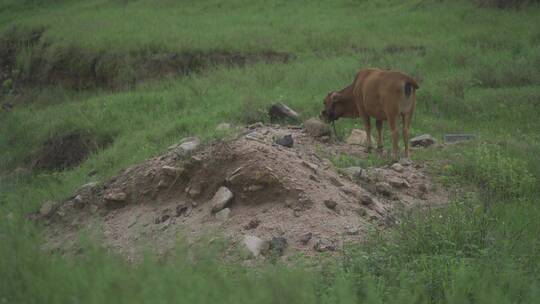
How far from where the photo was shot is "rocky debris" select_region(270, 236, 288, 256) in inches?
269

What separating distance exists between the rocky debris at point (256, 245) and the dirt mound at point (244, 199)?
0.48 ft

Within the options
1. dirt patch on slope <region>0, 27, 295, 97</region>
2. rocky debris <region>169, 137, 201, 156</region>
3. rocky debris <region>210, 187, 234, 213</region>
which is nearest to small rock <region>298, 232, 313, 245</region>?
rocky debris <region>210, 187, 234, 213</region>

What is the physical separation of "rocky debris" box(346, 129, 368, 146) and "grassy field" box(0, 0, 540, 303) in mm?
413

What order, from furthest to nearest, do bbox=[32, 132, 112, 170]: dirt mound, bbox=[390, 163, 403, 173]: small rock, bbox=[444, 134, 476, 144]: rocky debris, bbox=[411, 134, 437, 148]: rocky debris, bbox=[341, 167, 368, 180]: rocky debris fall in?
bbox=[32, 132, 112, 170]: dirt mound < bbox=[444, 134, 476, 144]: rocky debris < bbox=[411, 134, 437, 148]: rocky debris < bbox=[390, 163, 403, 173]: small rock < bbox=[341, 167, 368, 180]: rocky debris

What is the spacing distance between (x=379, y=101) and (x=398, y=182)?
1.69m

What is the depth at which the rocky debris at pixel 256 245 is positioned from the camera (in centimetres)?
671

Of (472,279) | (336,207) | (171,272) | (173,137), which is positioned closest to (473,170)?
(336,207)

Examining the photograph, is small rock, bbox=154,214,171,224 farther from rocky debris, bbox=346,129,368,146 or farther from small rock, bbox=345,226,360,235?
rocky debris, bbox=346,129,368,146

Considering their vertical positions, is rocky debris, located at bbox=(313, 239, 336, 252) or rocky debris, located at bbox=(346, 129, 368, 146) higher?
rocky debris, located at bbox=(313, 239, 336, 252)

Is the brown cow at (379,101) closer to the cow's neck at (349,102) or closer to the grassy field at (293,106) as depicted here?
the cow's neck at (349,102)

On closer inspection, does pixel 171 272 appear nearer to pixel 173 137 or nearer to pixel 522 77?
pixel 173 137

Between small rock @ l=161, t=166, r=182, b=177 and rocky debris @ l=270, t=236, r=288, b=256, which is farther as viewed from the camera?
small rock @ l=161, t=166, r=182, b=177

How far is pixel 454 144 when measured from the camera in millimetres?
10680

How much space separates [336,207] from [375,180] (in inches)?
51.0
